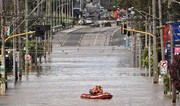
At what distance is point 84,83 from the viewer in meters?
85.3

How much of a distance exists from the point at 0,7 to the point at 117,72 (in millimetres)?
25276

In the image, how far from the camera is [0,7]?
78.9m

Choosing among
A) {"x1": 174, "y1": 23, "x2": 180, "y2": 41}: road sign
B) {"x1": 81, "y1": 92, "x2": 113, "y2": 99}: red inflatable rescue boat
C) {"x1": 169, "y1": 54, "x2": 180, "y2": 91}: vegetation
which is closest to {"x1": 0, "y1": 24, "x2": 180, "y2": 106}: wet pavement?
{"x1": 81, "y1": 92, "x2": 113, "y2": 99}: red inflatable rescue boat

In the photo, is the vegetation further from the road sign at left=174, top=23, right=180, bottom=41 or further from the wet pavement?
the road sign at left=174, top=23, right=180, bottom=41

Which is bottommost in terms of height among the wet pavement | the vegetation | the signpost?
the wet pavement

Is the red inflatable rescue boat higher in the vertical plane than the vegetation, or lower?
lower

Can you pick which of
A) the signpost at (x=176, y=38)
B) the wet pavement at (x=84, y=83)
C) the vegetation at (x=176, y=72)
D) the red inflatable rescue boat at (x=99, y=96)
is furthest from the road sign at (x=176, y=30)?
the vegetation at (x=176, y=72)

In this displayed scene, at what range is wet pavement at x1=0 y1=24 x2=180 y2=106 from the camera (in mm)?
64969

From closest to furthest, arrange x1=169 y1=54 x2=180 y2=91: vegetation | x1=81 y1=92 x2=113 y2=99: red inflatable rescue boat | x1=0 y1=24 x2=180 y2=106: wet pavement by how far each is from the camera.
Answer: x1=169 y1=54 x2=180 y2=91: vegetation → x1=0 y1=24 x2=180 y2=106: wet pavement → x1=81 y1=92 x2=113 y2=99: red inflatable rescue boat

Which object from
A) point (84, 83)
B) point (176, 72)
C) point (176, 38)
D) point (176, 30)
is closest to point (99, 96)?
point (176, 38)

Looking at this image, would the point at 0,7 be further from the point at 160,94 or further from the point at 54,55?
the point at 54,55

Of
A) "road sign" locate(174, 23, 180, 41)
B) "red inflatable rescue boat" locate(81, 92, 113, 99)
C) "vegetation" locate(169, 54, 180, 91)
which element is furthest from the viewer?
"red inflatable rescue boat" locate(81, 92, 113, 99)

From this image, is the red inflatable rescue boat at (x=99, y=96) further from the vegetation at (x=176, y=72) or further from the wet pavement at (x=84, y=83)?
the vegetation at (x=176, y=72)

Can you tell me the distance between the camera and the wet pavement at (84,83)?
213 feet
